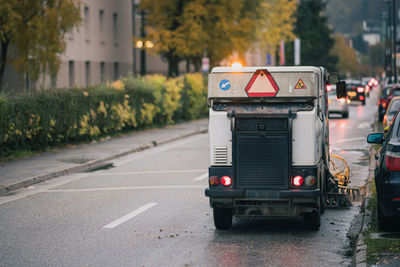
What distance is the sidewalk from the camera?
1594 cm

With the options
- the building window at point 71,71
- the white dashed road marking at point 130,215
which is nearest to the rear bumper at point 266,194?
the white dashed road marking at point 130,215

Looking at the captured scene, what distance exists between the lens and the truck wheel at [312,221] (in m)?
10.1

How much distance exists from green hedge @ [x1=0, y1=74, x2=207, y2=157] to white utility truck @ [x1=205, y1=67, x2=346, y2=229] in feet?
33.0

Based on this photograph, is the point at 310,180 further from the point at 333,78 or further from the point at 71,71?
the point at 71,71

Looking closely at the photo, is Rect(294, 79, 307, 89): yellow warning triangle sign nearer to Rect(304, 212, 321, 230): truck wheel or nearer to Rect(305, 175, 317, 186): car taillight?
Rect(305, 175, 317, 186): car taillight

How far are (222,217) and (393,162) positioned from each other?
93.2 inches

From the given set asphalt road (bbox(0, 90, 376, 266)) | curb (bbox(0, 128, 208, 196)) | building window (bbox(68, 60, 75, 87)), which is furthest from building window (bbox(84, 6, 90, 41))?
asphalt road (bbox(0, 90, 376, 266))

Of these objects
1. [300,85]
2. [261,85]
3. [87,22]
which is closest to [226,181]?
[261,85]

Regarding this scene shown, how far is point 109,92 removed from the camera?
26484 millimetres

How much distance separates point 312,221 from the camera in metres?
10.1

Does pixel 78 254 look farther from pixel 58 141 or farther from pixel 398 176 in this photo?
pixel 58 141

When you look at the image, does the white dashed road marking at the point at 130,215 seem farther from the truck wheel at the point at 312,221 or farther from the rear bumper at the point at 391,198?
the rear bumper at the point at 391,198

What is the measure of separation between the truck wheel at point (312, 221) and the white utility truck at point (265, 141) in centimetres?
7

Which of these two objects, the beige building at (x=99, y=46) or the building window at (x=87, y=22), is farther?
the building window at (x=87, y=22)
